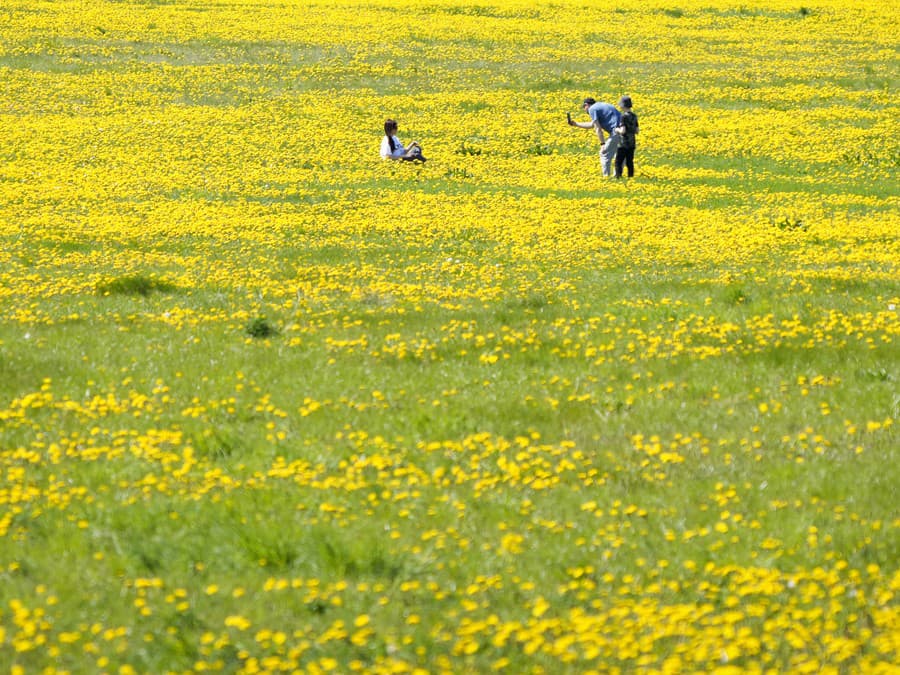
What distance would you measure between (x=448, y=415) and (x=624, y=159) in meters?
18.3

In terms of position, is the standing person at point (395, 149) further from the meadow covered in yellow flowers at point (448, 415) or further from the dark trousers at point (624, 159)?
the dark trousers at point (624, 159)

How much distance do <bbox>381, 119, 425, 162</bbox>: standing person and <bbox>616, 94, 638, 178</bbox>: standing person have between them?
5299 millimetres

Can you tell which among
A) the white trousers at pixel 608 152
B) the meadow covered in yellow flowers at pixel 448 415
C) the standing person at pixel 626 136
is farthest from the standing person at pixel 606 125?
the meadow covered in yellow flowers at pixel 448 415

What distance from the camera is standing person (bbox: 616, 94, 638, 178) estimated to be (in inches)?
1015

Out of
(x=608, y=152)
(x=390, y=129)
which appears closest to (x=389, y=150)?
(x=390, y=129)

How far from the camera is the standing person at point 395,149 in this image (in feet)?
93.9

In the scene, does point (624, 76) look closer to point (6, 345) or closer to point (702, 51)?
point (702, 51)

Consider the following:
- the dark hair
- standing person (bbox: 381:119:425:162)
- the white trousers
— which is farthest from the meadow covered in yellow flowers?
the dark hair

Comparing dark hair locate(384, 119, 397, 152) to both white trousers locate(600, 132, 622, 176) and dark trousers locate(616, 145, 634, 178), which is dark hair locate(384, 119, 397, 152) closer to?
white trousers locate(600, 132, 622, 176)

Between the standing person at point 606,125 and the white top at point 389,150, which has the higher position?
the standing person at point 606,125

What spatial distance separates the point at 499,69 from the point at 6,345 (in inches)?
1336

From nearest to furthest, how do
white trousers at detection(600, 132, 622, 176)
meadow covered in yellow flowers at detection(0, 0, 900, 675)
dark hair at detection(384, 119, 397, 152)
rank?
meadow covered in yellow flowers at detection(0, 0, 900, 675) → white trousers at detection(600, 132, 622, 176) → dark hair at detection(384, 119, 397, 152)

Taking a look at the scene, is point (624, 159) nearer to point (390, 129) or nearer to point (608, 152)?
point (608, 152)

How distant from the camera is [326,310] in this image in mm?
14297
